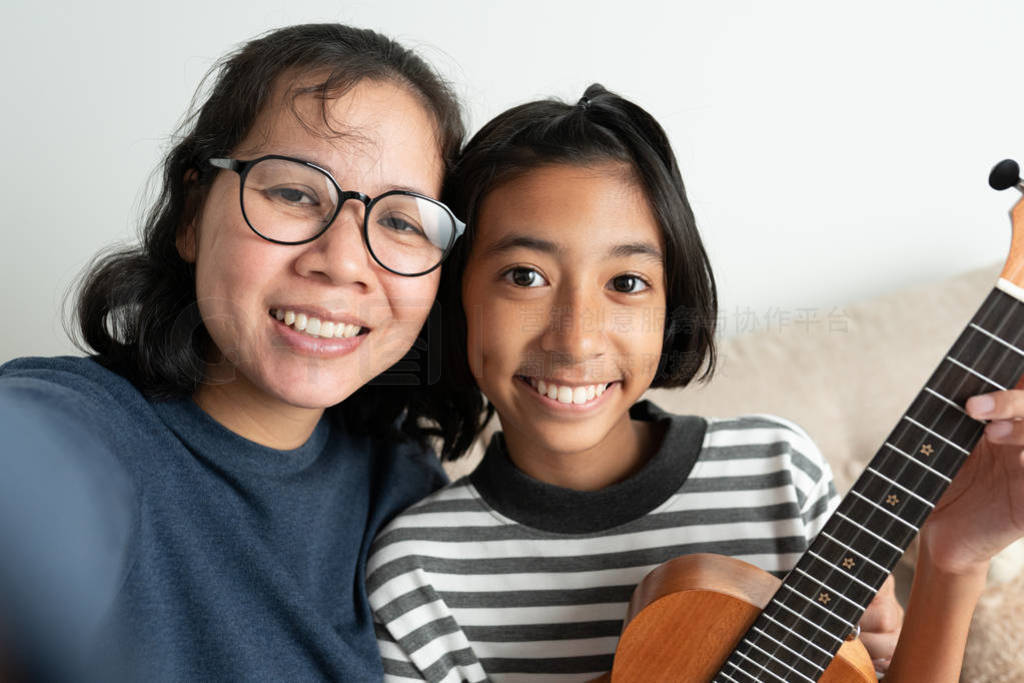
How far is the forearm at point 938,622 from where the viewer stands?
0.97 m

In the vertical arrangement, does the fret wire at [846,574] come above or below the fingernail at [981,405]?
below

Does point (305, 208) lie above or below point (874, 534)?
above

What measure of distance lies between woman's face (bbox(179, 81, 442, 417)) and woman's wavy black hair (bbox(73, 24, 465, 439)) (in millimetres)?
28

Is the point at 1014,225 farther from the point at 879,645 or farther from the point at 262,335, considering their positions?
the point at 262,335

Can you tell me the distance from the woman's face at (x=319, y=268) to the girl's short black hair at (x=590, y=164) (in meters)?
0.07

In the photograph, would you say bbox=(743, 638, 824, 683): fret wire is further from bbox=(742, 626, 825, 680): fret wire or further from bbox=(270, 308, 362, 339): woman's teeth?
bbox=(270, 308, 362, 339): woman's teeth

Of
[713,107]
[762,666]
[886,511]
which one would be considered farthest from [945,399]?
[713,107]

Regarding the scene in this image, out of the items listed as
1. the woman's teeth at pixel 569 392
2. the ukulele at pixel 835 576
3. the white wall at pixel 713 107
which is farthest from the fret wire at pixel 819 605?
the white wall at pixel 713 107

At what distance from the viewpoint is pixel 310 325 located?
1.05 m

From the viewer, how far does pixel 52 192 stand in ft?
5.07

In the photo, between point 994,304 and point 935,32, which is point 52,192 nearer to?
point 994,304

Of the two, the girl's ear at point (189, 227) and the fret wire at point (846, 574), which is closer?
the fret wire at point (846, 574)

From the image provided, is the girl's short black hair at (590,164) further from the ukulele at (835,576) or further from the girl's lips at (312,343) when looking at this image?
the ukulele at (835,576)

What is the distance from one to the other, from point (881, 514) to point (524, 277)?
1.68ft
